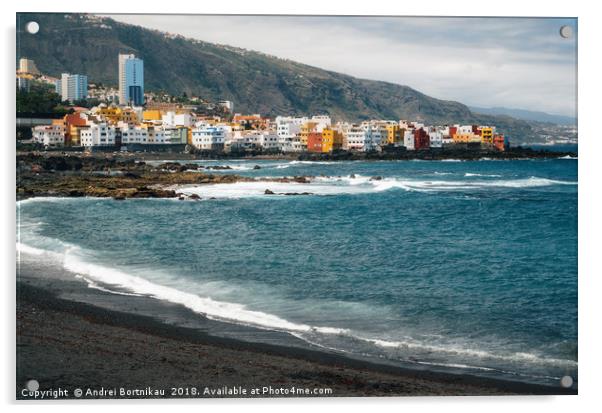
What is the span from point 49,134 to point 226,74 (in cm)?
173

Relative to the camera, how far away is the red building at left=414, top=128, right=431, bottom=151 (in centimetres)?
888

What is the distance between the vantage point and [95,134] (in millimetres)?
7570

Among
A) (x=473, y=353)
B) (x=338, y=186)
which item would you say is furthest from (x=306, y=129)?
(x=473, y=353)

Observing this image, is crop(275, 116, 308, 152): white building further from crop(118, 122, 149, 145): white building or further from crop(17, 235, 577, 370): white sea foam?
crop(17, 235, 577, 370): white sea foam

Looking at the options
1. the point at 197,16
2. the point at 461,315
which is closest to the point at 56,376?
the point at 197,16

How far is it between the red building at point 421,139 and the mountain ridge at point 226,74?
0.62 meters

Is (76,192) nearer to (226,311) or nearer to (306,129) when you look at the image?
(226,311)

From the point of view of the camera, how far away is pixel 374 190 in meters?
9.91

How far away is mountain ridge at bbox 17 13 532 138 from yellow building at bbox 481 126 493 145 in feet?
0.46

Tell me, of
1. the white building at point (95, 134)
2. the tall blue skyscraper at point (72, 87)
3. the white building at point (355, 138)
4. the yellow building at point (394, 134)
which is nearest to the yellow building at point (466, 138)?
the yellow building at point (394, 134)

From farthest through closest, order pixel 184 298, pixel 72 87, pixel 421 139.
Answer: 1. pixel 421 139
2. pixel 72 87
3. pixel 184 298

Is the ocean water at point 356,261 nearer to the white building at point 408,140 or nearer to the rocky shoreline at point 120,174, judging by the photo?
the rocky shoreline at point 120,174
